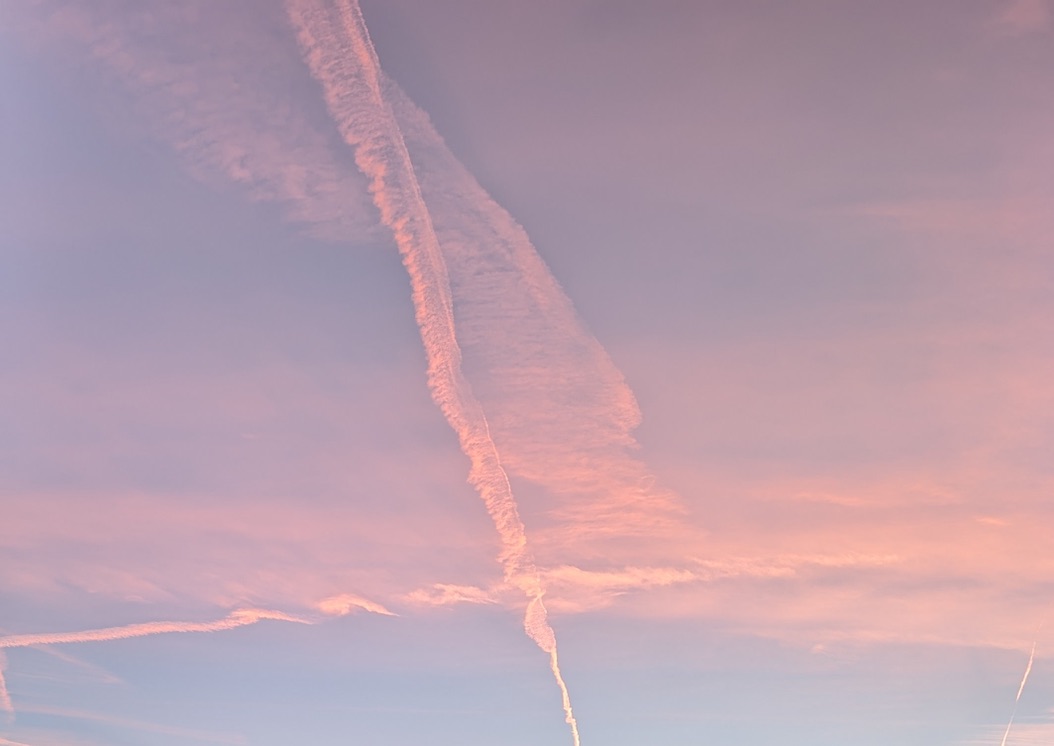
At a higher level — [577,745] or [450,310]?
[450,310]

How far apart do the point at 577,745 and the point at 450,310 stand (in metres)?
9.12

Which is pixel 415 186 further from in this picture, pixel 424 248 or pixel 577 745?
pixel 577 745

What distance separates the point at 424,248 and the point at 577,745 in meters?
10.3

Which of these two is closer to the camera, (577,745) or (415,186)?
(415,186)

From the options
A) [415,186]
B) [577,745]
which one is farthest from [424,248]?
[577,745]

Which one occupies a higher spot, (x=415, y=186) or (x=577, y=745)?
(x=415, y=186)

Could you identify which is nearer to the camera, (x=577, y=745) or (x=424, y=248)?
(x=424, y=248)

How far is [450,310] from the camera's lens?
19406 millimetres

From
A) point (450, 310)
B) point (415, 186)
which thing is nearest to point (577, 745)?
point (450, 310)

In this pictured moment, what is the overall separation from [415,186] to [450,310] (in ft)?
7.12

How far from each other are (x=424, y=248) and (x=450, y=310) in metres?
1.18

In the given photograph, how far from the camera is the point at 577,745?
22.6 m

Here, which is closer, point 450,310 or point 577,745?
point 450,310

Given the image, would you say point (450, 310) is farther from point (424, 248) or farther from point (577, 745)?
point (577, 745)
